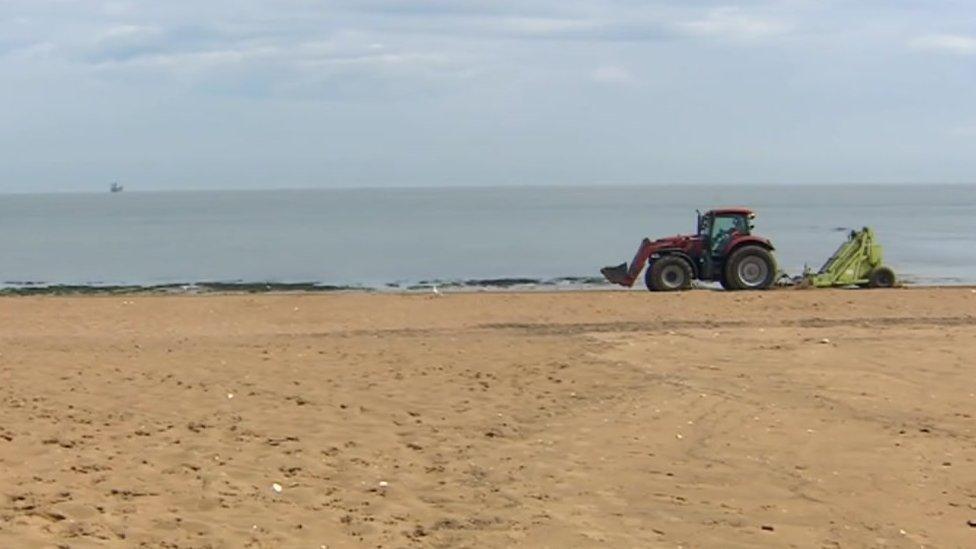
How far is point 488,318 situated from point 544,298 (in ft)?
13.4

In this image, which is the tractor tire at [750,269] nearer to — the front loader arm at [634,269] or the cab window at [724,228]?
the cab window at [724,228]

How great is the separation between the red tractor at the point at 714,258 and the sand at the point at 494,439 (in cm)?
728

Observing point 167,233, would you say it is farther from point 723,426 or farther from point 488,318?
point 723,426

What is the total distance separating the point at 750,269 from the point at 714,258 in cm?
71

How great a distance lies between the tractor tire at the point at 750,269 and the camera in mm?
24203

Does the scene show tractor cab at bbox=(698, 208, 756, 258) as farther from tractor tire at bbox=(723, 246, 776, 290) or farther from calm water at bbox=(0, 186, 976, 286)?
calm water at bbox=(0, 186, 976, 286)

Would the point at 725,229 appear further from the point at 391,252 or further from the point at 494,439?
the point at 391,252

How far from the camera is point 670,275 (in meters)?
24.4

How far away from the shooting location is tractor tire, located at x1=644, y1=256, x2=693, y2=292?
24.4 metres

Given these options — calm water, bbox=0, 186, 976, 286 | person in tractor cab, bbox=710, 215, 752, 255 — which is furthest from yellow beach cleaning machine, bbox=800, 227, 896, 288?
calm water, bbox=0, 186, 976, 286

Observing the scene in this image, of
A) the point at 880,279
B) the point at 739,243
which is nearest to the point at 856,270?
the point at 880,279

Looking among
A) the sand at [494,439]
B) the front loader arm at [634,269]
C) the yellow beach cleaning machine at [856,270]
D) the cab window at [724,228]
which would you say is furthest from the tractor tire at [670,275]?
the sand at [494,439]

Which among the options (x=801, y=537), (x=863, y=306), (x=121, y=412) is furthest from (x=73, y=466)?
(x=863, y=306)

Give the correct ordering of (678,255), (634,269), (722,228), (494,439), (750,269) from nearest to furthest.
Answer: (494,439) < (634,269) < (750,269) < (678,255) < (722,228)
